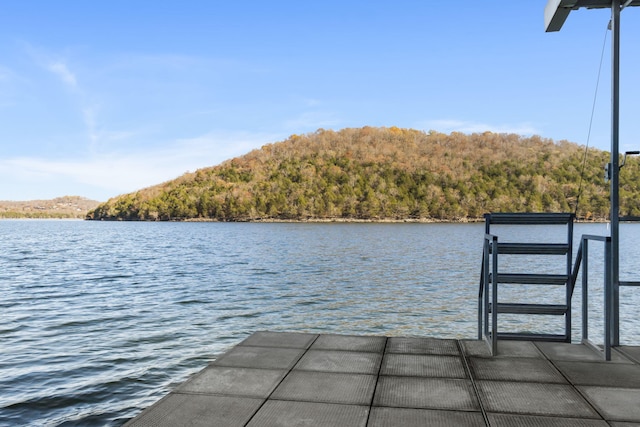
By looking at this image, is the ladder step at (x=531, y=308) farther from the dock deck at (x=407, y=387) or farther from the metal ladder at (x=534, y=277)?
the dock deck at (x=407, y=387)

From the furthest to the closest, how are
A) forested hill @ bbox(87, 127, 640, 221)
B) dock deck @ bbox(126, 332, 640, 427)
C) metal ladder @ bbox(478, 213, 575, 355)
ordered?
forested hill @ bbox(87, 127, 640, 221)
metal ladder @ bbox(478, 213, 575, 355)
dock deck @ bbox(126, 332, 640, 427)

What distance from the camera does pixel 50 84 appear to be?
273ft

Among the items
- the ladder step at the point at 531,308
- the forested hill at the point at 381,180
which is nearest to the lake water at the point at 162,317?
the ladder step at the point at 531,308

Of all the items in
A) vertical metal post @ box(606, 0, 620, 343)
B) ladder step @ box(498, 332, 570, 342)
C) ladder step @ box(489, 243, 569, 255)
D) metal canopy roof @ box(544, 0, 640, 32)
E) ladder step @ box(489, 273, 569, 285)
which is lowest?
ladder step @ box(498, 332, 570, 342)

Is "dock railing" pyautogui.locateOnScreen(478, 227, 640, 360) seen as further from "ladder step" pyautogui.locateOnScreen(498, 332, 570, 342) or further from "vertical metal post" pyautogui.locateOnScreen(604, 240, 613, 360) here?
"ladder step" pyautogui.locateOnScreen(498, 332, 570, 342)

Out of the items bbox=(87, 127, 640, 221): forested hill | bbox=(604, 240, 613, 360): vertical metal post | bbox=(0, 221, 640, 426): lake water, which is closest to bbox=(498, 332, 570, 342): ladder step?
bbox=(604, 240, 613, 360): vertical metal post

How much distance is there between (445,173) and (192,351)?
115590 mm

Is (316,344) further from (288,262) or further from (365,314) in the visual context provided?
(288,262)

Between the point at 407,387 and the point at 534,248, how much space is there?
7.23ft

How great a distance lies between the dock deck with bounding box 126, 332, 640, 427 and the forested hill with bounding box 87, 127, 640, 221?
4100 inches

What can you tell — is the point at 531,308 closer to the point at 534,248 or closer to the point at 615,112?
the point at 534,248

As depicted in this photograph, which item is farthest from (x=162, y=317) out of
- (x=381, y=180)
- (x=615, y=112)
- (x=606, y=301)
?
(x=381, y=180)

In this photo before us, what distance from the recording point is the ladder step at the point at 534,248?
476cm

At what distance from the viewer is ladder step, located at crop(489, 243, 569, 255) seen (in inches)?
187
